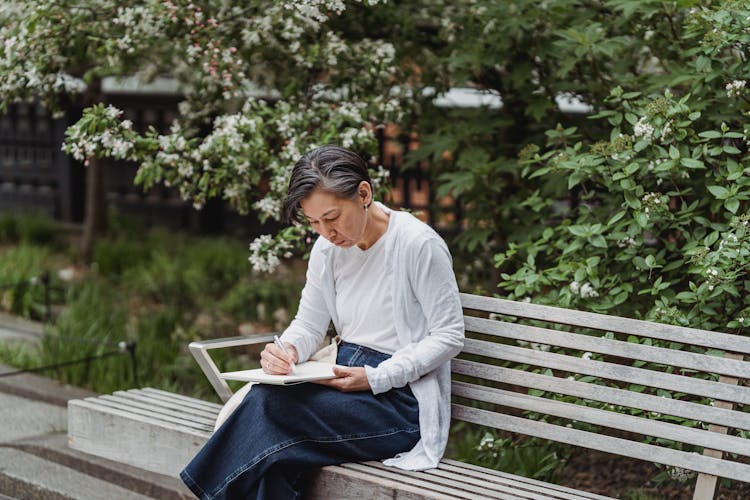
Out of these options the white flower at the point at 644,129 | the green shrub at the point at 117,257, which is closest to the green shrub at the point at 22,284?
the green shrub at the point at 117,257

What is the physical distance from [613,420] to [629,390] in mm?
177

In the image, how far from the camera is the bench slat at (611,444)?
126 inches

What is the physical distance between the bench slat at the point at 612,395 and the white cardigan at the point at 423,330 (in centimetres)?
18

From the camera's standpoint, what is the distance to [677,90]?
4.83 meters

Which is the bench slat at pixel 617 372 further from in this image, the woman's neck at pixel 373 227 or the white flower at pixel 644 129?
the white flower at pixel 644 129

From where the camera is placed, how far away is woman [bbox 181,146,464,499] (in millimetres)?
3426

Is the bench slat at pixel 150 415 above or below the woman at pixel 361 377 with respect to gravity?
below

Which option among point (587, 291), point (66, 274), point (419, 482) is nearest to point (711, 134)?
point (587, 291)

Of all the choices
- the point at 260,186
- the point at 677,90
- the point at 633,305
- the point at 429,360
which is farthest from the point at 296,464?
the point at 677,90

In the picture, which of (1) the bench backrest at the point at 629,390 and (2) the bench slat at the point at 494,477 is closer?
(1) the bench backrest at the point at 629,390

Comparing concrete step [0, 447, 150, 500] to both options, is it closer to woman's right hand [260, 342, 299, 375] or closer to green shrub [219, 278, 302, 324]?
woman's right hand [260, 342, 299, 375]

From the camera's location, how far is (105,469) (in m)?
4.66

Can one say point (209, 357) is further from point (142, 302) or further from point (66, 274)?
point (66, 274)

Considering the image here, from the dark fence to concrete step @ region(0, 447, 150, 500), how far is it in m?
5.48
